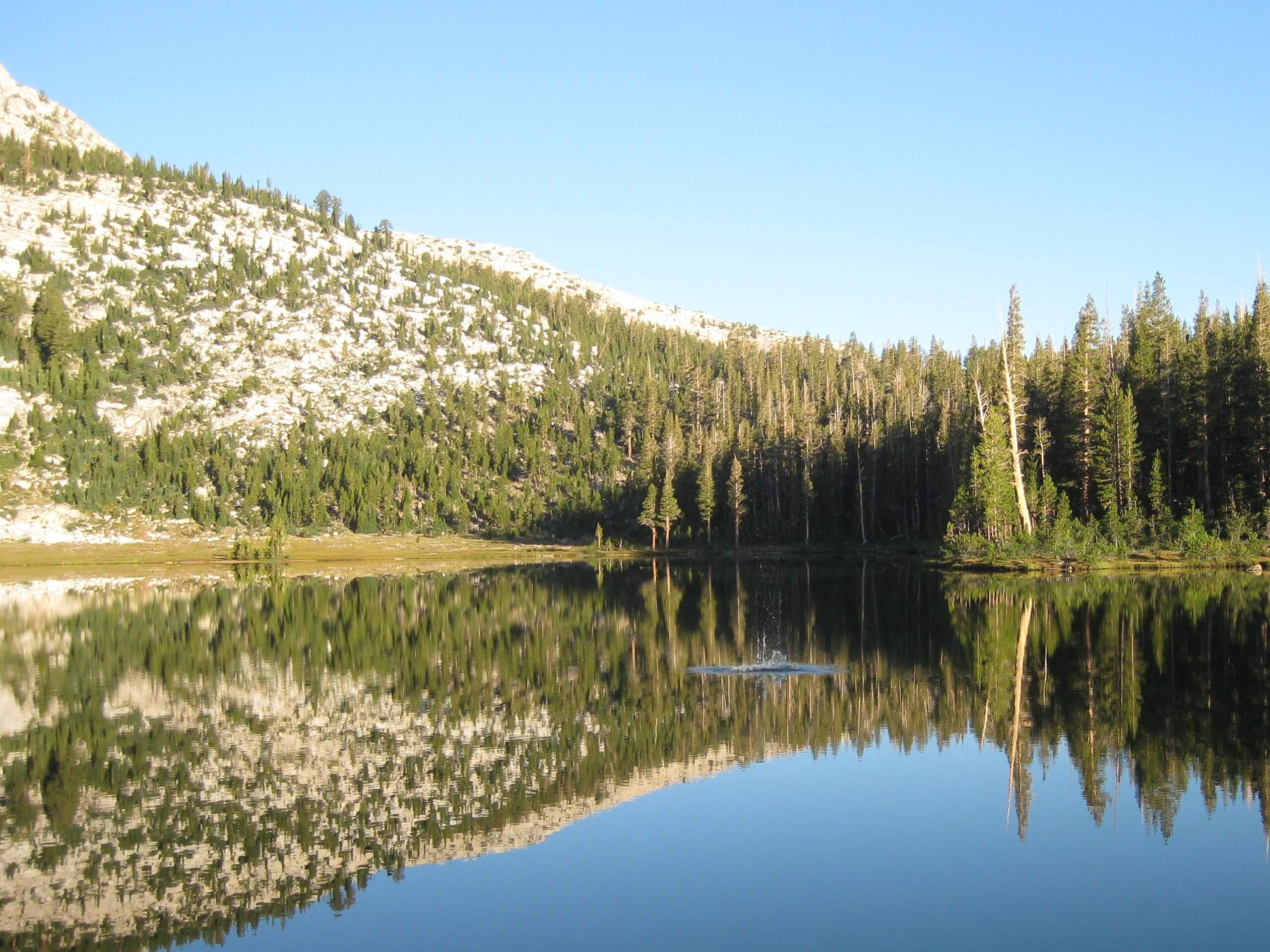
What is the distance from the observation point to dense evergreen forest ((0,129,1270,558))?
85125mm

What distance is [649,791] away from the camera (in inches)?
861

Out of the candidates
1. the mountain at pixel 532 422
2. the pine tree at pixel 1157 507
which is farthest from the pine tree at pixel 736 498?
the pine tree at pixel 1157 507

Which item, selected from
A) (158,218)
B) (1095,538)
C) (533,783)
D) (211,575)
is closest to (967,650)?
(533,783)

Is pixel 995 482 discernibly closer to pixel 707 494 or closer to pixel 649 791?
pixel 707 494

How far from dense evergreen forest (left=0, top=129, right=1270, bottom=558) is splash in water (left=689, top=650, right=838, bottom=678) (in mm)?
43515

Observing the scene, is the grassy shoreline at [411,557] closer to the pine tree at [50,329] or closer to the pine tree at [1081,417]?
the pine tree at [1081,417]

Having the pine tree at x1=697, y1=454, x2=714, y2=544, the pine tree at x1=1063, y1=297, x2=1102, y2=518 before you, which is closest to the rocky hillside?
the pine tree at x1=697, y1=454, x2=714, y2=544

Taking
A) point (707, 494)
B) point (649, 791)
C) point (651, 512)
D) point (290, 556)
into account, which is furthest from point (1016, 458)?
point (290, 556)

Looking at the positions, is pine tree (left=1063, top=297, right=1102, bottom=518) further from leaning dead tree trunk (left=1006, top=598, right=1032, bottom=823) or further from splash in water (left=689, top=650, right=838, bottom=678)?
splash in water (left=689, top=650, right=838, bottom=678)

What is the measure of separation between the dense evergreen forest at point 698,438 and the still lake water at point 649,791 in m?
45.7

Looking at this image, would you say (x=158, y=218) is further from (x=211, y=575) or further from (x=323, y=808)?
(x=323, y=808)

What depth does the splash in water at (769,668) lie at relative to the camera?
34.0m

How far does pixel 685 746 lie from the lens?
81.4 ft

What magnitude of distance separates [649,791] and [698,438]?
126 meters
